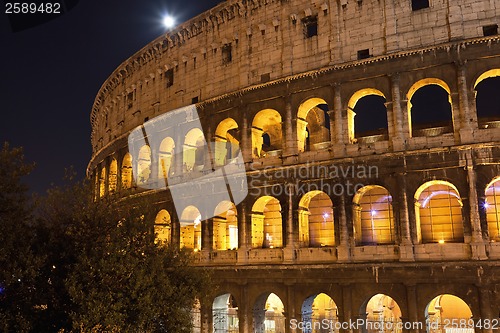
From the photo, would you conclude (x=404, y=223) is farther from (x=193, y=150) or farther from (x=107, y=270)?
(x=193, y=150)

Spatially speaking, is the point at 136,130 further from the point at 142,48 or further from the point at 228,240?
the point at 228,240

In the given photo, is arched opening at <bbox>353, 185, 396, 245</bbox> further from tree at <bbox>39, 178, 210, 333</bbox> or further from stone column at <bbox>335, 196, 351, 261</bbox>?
Answer: tree at <bbox>39, 178, 210, 333</bbox>

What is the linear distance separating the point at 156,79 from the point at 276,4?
702 cm

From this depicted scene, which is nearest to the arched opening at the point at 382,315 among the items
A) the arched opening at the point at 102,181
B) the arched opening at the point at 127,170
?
the arched opening at the point at 127,170

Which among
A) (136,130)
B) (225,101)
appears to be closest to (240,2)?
(225,101)

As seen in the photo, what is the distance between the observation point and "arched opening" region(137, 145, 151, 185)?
22059 mm

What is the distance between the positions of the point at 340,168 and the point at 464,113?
3.96 metres

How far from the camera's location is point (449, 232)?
14.4 metres

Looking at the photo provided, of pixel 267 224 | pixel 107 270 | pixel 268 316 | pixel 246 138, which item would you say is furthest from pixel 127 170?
pixel 107 270

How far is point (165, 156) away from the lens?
21156 millimetres

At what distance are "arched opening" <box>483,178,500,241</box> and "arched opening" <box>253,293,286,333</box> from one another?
689 centimetres

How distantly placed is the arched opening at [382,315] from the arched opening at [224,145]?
7458 mm

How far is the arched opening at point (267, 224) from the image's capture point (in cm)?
1702

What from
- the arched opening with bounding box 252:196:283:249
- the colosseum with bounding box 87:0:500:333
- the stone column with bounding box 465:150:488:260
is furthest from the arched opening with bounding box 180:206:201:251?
the stone column with bounding box 465:150:488:260
